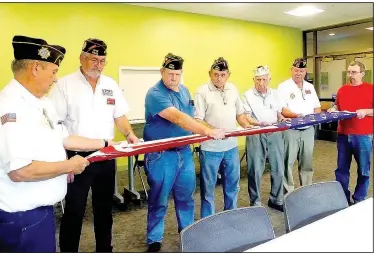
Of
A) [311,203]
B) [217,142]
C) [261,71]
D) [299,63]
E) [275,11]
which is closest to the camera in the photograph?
[311,203]

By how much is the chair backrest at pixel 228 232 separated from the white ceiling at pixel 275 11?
5.39 meters

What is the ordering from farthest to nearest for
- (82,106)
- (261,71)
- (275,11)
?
(275,11) < (261,71) < (82,106)

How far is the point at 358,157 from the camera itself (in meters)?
3.50

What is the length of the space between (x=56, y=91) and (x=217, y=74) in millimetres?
1363

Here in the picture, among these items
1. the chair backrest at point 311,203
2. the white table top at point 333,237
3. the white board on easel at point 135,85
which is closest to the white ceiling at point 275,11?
the white board on easel at point 135,85

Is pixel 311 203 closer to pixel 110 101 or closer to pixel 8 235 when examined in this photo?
pixel 8 235

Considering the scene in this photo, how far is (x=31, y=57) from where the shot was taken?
161cm

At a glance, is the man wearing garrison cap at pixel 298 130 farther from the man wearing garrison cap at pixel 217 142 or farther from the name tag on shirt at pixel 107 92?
the name tag on shirt at pixel 107 92

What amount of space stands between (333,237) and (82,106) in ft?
5.76

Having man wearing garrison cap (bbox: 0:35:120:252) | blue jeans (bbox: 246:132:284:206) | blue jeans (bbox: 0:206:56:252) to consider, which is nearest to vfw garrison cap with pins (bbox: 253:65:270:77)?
blue jeans (bbox: 246:132:284:206)

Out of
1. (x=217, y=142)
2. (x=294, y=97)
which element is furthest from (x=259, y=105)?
(x=217, y=142)

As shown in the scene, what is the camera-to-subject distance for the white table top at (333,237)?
110 centimetres

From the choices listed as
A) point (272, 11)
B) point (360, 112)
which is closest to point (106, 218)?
point (360, 112)

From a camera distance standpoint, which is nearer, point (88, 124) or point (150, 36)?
point (88, 124)
